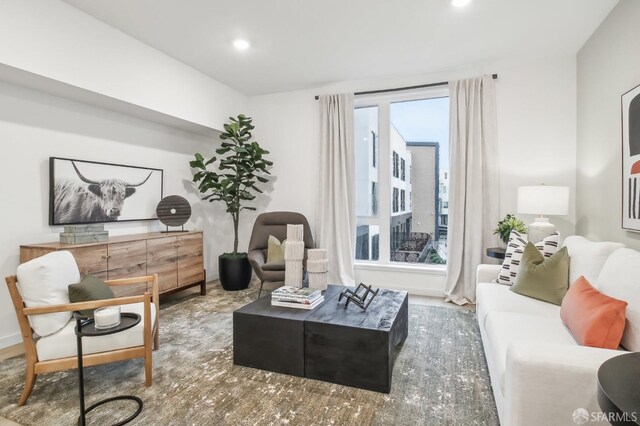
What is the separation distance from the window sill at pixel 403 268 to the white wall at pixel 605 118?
1.50 m

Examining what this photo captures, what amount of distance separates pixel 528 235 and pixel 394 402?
2.30 metres

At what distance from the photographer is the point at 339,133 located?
4492 mm

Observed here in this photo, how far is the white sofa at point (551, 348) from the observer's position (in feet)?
4.04

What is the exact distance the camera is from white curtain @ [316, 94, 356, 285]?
14.7ft

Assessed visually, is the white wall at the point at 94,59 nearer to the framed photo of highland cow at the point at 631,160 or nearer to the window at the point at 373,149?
the window at the point at 373,149

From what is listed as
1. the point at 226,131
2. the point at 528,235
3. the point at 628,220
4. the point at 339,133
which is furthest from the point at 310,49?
the point at 628,220

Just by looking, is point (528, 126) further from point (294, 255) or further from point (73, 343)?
point (73, 343)

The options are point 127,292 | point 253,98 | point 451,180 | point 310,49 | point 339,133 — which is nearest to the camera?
point 127,292

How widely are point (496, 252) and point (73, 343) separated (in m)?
3.61

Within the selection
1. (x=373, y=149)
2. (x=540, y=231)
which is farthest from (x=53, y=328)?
(x=540, y=231)

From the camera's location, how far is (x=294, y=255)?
279 cm

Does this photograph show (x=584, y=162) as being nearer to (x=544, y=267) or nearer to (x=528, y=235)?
(x=528, y=235)

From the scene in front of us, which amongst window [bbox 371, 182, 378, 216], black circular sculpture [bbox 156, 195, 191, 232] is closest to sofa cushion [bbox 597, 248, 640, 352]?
window [bbox 371, 182, 378, 216]

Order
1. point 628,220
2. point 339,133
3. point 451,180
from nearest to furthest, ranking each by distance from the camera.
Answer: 1. point 628,220
2. point 451,180
3. point 339,133
